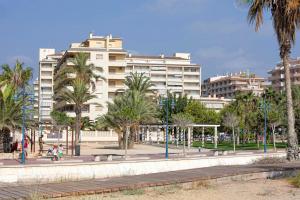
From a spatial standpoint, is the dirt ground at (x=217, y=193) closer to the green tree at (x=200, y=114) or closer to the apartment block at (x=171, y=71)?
the green tree at (x=200, y=114)

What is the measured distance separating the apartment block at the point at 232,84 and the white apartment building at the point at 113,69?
1102 inches

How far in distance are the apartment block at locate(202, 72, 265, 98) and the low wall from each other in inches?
5222

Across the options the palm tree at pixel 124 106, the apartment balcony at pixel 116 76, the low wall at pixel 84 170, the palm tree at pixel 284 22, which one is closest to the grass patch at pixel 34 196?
the low wall at pixel 84 170

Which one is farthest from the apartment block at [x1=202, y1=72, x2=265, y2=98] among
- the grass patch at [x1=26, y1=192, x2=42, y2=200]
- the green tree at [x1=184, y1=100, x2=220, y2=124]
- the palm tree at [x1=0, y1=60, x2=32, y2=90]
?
the grass patch at [x1=26, y1=192, x2=42, y2=200]

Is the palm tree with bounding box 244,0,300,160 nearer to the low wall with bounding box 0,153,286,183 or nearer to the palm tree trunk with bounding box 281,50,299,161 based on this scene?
the palm tree trunk with bounding box 281,50,299,161

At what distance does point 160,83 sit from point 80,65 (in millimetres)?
76885

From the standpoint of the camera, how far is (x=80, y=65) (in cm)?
5809

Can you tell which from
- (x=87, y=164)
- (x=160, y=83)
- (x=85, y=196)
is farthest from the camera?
(x=160, y=83)

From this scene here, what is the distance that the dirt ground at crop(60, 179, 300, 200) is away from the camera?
15305mm

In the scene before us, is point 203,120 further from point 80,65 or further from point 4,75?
point 4,75

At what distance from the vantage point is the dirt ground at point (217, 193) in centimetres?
1530

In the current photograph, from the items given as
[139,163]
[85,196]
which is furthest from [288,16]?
[85,196]

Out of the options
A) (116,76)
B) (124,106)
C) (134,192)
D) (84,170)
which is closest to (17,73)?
(124,106)

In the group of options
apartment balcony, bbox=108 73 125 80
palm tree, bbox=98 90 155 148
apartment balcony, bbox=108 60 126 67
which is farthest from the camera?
apartment balcony, bbox=108 60 126 67
